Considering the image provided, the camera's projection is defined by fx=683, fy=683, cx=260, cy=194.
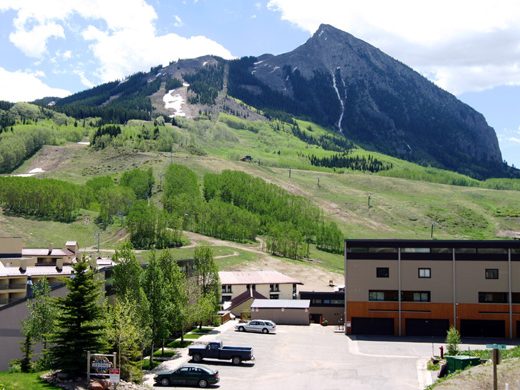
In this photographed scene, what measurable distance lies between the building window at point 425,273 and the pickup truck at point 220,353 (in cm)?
3081

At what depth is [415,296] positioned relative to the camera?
278 ft

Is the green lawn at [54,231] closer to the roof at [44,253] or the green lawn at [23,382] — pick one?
the roof at [44,253]

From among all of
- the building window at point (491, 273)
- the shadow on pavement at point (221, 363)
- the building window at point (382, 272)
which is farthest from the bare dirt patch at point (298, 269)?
the shadow on pavement at point (221, 363)

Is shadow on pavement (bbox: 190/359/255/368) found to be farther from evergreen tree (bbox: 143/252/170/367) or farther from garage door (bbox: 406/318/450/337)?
garage door (bbox: 406/318/450/337)

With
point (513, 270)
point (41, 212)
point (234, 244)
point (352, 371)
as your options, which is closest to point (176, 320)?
point (352, 371)

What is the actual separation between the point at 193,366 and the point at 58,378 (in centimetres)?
1101

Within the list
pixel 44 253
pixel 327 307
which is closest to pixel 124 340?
pixel 327 307

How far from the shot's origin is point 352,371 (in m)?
60.2

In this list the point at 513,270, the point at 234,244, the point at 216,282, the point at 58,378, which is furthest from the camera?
the point at 234,244

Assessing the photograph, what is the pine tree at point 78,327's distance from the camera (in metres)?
47.4

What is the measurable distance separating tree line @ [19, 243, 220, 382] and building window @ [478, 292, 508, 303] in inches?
Answer: 1441

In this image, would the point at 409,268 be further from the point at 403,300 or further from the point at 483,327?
the point at 483,327

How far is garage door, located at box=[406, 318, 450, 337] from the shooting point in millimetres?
83812

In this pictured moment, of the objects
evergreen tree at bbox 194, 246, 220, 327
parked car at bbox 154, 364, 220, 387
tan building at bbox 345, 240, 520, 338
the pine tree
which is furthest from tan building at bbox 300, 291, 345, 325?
the pine tree
